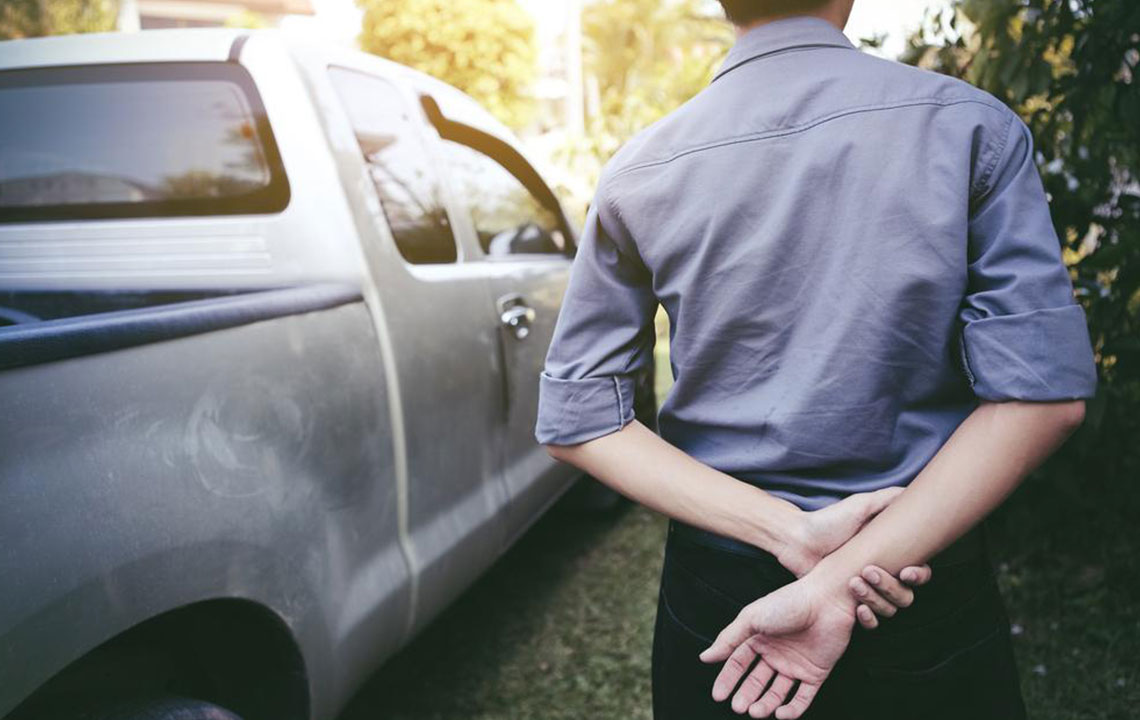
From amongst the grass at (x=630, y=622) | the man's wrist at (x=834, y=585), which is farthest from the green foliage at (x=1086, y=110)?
the man's wrist at (x=834, y=585)

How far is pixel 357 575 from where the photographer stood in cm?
197

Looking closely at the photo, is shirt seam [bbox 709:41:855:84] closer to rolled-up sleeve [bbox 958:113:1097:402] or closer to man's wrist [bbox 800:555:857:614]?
rolled-up sleeve [bbox 958:113:1097:402]

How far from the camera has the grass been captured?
2.71 m

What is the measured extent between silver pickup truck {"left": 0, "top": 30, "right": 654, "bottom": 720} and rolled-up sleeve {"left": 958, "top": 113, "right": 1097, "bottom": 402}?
1.23 metres

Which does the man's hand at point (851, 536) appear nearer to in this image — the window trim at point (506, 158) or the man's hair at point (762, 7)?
the man's hair at point (762, 7)

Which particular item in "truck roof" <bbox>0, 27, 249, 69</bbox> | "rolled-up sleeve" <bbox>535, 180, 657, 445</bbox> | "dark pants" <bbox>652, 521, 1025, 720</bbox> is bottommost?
"dark pants" <bbox>652, 521, 1025, 720</bbox>

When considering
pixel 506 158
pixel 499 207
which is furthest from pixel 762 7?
pixel 506 158

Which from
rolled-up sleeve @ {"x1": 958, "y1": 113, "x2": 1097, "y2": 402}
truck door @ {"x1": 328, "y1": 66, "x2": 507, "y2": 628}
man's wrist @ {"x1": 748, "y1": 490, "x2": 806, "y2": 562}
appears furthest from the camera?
truck door @ {"x1": 328, "y1": 66, "x2": 507, "y2": 628}

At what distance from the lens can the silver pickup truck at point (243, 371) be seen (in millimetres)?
1290

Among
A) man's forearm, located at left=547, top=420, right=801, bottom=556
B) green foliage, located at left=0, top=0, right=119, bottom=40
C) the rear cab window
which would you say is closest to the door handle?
the rear cab window

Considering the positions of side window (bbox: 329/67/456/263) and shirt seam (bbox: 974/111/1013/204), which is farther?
side window (bbox: 329/67/456/263)

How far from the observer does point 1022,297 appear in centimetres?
98

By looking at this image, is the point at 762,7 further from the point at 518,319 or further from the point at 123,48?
the point at 123,48

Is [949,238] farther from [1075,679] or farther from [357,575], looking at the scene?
[1075,679]
